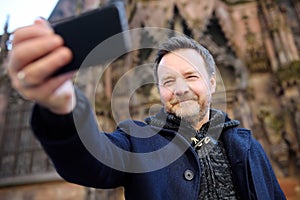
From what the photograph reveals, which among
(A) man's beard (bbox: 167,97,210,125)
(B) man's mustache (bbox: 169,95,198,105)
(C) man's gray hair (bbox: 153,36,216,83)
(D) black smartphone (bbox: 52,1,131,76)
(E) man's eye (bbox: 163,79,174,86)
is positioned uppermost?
(C) man's gray hair (bbox: 153,36,216,83)

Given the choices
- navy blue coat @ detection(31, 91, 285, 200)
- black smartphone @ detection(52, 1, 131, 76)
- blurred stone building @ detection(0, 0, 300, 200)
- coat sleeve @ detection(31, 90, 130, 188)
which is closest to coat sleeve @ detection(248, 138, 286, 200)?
navy blue coat @ detection(31, 91, 285, 200)

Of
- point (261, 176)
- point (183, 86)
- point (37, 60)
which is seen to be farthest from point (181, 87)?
point (37, 60)

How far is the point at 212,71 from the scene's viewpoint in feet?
4.89

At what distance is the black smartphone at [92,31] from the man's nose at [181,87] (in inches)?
23.8

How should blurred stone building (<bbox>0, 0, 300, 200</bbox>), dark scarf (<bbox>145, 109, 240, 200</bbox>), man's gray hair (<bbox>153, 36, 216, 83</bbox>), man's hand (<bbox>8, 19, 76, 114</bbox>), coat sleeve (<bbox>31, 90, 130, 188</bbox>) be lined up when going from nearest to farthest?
man's hand (<bbox>8, 19, 76, 114</bbox>) < coat sleeve (<bbox>31, 90, 130, 188</bbox>) < dark scarf (<bbox>145, 109, 240, 200</bbox>) < man's gray hair (<bbox>153, 36, 216, 83</bbox>) < blurred stone building (<bbox>0, 0, 300, 200</bbox>)

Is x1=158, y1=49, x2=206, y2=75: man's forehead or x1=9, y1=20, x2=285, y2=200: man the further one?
x1=158, y1=49, x2=206, y2=75: man's forehead

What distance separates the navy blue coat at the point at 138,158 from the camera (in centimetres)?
69

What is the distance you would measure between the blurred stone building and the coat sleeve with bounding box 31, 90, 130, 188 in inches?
161

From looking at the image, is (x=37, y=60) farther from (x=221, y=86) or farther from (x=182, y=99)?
(x=221, y=86)

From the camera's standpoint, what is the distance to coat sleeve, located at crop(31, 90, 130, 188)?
2.19ft

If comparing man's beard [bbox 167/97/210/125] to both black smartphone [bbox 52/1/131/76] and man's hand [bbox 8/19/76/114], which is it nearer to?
black smartphone [bbox 52/1/131/76]

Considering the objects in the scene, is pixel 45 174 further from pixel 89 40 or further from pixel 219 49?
pixel 89 40

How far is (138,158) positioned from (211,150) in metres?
0.40

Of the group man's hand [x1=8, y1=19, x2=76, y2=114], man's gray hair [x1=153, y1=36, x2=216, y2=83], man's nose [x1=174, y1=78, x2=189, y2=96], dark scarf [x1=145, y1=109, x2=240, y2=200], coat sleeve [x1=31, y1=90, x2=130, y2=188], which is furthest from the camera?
man's gray hair [x1=153, y1=36, x2=216, y2=83]
